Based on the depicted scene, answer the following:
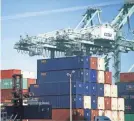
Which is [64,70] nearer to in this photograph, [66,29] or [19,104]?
[19,104]

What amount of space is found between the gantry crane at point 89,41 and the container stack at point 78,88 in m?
10.1

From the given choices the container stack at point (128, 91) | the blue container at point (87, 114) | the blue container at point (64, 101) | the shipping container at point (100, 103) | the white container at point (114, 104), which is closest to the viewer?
the blue container at point (87, 114)

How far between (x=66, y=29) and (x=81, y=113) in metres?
16.0

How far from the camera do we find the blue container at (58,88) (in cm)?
3544

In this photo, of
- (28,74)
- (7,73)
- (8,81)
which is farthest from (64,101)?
(28,74)

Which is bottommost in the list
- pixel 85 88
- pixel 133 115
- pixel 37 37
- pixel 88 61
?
pixel 133 115

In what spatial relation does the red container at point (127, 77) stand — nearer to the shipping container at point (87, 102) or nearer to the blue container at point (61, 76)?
the blue container at point (61, 76)

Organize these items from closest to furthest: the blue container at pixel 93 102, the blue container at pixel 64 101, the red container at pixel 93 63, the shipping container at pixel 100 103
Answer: the blue container at pixel 64 101, the blue container at pixel 93 102, the shipping container at pixel 100 103, the red container at pixel 93 63

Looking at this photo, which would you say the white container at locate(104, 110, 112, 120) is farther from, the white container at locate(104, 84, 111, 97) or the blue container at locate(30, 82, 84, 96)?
the blue container at locate(30, 82, 84, 96)

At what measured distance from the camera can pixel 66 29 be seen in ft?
160

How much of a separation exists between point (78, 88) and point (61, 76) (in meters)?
2.71

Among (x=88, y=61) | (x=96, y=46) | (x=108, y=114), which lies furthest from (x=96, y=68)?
(x=96, y=46)

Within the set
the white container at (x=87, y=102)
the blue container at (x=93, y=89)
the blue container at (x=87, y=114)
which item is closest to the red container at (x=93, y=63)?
the blue container at (x=93, y=89)

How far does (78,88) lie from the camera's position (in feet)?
117
